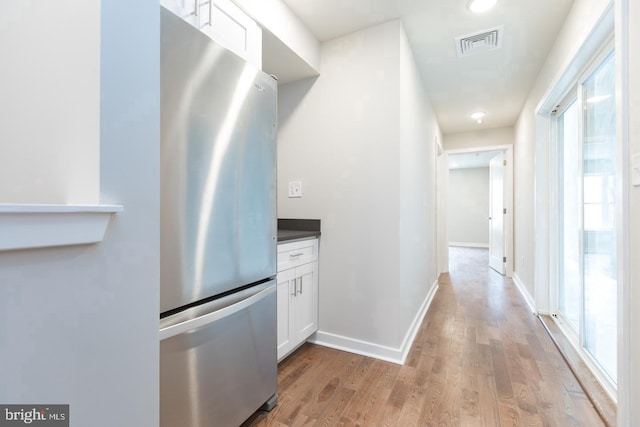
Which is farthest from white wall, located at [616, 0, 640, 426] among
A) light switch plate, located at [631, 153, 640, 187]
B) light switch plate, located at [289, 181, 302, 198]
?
light switch plate, located at [289, 181, 302, 198]

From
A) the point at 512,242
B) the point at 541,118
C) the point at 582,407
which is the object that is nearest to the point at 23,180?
the point at 582,407

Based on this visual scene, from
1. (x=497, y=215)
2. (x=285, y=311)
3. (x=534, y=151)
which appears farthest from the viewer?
(x=497, y=215)

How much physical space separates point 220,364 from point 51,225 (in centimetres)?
84

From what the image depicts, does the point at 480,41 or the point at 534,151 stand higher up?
the point at 480,41

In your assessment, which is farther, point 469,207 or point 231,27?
point 469,207

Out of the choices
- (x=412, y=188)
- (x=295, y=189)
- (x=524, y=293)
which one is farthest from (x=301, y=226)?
(x=524, y=293)

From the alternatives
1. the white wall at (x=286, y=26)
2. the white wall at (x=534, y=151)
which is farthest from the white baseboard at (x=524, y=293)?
the white wall at (x=286, y=26)

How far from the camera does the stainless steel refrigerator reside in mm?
980

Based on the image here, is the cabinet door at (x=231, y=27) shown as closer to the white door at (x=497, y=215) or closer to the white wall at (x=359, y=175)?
the white wall at (x=359, y=175)

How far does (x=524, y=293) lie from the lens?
11.4 feet

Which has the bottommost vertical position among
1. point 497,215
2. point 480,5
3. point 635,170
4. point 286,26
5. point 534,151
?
point 497,215

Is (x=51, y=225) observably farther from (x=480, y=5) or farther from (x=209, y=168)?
(x=480, y=5)

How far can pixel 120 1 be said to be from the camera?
74 cm

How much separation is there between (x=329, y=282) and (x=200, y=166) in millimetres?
1465
